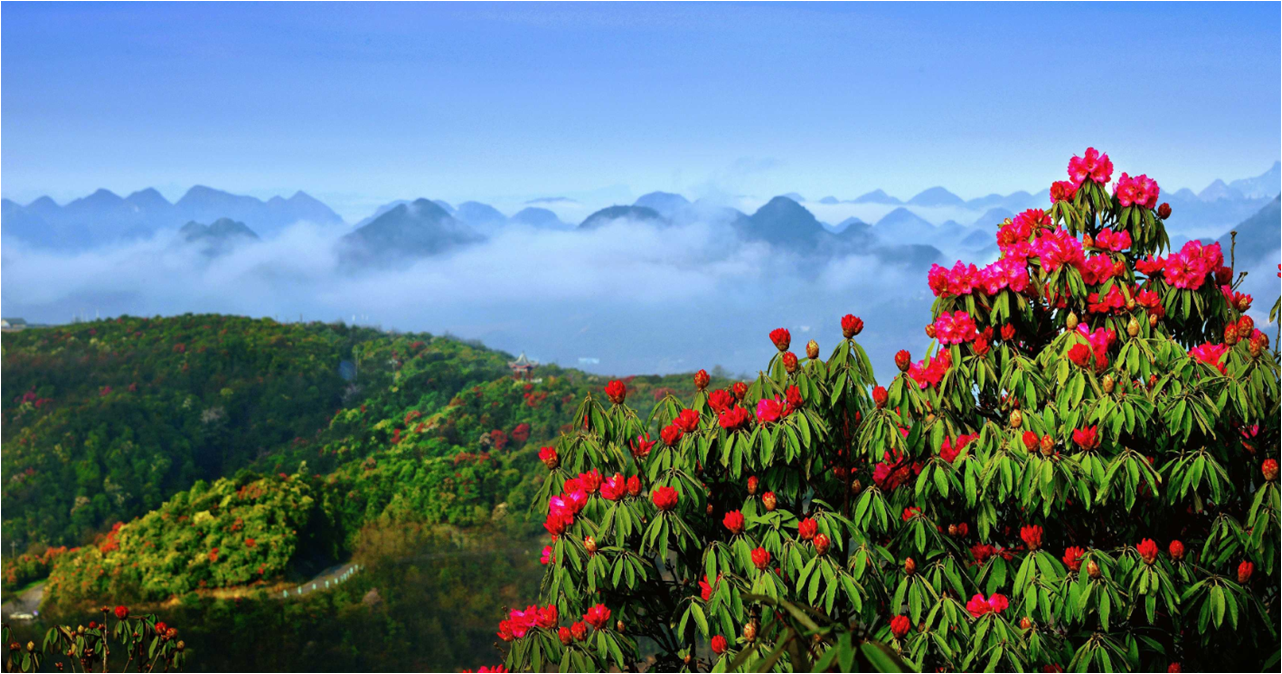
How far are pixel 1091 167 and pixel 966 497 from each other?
1392 millimetres

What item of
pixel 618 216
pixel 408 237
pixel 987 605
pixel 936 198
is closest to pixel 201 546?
pixel 987 605

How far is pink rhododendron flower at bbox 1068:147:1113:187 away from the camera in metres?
3.42

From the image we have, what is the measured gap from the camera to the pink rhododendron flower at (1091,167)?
3.42 meters

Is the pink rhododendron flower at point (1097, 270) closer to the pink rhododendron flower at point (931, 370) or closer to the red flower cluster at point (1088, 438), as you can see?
the pink rhododendron flower at point (931, 370)

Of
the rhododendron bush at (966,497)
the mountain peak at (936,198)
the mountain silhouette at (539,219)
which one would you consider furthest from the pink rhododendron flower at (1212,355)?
the mountain peak at (936,198)

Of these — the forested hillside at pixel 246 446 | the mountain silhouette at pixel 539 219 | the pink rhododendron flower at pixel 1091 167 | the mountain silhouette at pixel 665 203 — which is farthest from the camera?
the mountain silhouette at pixel 665 203

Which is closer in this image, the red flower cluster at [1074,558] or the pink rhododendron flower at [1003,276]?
the red flower cluster at [1074,558]

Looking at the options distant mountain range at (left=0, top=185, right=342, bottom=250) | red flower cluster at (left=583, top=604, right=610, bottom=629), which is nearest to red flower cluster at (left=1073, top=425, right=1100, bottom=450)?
red flower cluster at (left=583, top=604, right=610, bottom=629)

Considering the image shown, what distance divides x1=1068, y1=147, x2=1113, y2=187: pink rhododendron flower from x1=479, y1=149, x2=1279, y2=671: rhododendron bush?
1.29 feet

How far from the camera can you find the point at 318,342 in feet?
58.4

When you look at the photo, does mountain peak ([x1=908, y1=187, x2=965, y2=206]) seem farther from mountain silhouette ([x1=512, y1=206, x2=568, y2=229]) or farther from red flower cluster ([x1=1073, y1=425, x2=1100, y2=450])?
red flower cluster ([x1=1073, y1=425, x2=1100, y2=450])

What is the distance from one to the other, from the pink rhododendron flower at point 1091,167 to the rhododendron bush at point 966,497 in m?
0.39

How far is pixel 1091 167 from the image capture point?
3443mm

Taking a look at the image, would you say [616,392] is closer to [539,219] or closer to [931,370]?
[931,370]
